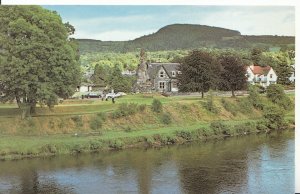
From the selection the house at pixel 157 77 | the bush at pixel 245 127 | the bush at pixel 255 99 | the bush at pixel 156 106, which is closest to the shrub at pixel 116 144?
the bush at pixel 156 106

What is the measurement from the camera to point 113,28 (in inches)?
321

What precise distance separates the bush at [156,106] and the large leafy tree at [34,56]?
1.29m

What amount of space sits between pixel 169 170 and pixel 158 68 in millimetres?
1592

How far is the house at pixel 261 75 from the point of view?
8.87 m

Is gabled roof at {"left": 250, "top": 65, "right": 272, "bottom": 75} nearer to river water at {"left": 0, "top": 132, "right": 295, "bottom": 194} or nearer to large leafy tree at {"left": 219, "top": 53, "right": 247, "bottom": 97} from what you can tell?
large leafy tree at {"left": 219, "top": 53, "right": 247, "bottom": 97}

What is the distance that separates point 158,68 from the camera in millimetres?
8523

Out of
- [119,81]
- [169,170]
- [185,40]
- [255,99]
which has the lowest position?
[169,170]

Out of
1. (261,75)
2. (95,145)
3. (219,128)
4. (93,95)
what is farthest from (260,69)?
(95,145)

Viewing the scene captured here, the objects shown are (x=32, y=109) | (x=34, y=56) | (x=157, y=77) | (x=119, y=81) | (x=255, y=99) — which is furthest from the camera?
(x=255, y=99)

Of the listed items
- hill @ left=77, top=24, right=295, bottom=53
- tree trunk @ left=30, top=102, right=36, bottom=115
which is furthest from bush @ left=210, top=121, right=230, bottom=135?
tree trunk @ left=30, top=102, right=36, bottom=115

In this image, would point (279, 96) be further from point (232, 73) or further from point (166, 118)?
point (166, 118)

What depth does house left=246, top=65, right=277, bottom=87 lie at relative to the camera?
8.87 metres

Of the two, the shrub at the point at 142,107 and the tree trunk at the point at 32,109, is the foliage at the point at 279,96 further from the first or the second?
the tree trunk at the point at 32,109
